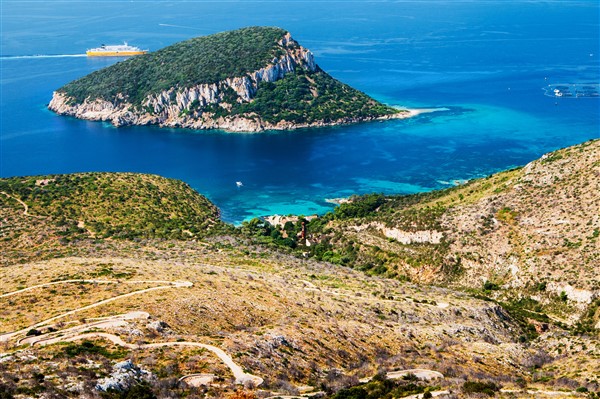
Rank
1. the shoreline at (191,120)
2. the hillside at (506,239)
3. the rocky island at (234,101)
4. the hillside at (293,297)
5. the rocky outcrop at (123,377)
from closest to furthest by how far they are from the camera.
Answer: the rocky outcrop at (123,377)
the hillside at (293,297)
the hillside at (506,239)
the shoreline at (191,120)
the rocky island at (234,101)

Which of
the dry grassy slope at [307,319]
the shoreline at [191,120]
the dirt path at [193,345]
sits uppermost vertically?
the shoreline at [191,120]

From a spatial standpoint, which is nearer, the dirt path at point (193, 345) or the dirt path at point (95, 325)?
the dirt path at point (193, 345)

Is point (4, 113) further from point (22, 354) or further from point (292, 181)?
point (22, 354)

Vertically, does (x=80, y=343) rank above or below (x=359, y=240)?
above

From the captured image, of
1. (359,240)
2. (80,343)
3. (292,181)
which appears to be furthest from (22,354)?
(292,181)

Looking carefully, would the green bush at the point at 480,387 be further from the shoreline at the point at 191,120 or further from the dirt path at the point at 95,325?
the shoreline at the point at 191,120

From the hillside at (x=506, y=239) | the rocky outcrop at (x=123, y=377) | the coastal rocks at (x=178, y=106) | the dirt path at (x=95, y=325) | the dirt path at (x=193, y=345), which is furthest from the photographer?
the coastal rocks at (x=178, y=106)

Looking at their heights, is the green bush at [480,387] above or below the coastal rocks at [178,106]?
below

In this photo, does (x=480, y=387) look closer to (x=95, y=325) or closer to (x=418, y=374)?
(x=418, y=374)

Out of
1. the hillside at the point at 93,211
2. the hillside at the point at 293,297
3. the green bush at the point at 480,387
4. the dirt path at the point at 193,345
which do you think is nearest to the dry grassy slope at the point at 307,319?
the hillside at the point at 293,297
